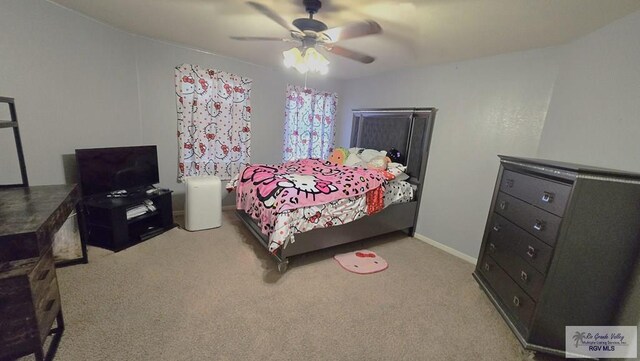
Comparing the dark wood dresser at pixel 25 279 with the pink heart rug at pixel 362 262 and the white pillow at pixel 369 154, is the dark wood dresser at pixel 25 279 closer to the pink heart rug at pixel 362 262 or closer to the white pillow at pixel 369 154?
the pink heart rug at pixel 362 262

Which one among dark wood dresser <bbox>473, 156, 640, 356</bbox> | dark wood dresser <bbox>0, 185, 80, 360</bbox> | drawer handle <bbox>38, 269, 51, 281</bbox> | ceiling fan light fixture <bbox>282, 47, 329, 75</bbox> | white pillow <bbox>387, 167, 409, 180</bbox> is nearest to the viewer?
dark wood dresser <bbox>0, 185, 80, 360</bbox>

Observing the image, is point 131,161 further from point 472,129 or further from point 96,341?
point 472,129

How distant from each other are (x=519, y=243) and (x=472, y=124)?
4.82ft

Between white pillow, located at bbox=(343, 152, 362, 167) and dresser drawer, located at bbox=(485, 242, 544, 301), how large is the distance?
182cm

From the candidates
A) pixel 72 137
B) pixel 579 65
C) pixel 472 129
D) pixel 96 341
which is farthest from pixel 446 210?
pixel 72 137

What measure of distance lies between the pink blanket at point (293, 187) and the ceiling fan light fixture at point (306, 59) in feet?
3.38

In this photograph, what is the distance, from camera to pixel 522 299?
1.69 metres

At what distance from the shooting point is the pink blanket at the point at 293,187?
7.26 ft

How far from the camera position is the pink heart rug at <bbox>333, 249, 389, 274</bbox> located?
97.0 inches

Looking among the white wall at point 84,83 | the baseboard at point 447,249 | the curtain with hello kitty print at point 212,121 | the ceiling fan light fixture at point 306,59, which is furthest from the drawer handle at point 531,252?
the white wall at point 84,83

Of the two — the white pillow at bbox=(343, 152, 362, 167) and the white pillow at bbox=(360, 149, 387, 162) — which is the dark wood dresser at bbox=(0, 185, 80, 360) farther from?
the white pillow at bbox=(360, 149, 387, 162)

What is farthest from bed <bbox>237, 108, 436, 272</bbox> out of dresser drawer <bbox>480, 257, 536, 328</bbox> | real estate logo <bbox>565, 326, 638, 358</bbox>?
real estate logo <bbox>565, 326, 638, 358</bbox>

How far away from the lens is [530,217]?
171cm

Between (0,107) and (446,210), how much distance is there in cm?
418
